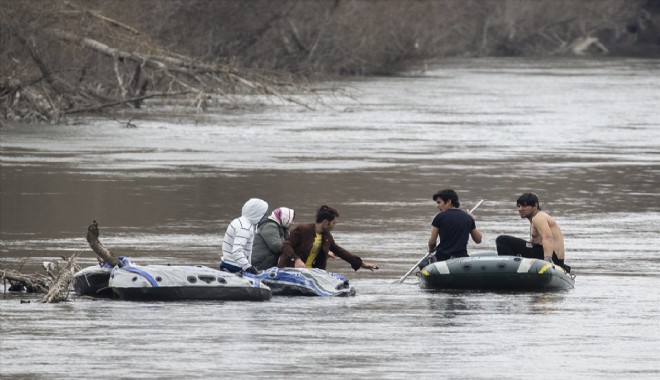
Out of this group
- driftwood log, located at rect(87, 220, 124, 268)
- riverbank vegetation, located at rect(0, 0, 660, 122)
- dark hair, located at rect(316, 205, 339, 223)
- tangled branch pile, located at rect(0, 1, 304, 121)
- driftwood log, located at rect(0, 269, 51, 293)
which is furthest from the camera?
riverbank vegetation, located at rect(0, 0, 660, 122)

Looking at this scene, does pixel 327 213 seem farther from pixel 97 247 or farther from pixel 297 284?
pixel 97 247

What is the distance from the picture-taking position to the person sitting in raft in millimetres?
15062

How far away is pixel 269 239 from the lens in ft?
49.4

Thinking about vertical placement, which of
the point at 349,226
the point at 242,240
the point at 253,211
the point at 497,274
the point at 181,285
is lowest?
the point at 349,226

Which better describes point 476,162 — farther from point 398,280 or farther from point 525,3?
point 525,3

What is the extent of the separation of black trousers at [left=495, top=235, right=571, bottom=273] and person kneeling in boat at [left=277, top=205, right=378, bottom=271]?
4.76 feet

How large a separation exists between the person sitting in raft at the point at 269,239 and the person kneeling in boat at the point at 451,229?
1.45m

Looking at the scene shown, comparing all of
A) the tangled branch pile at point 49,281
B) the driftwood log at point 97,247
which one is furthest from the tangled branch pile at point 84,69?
the driftwood log at point 97,247

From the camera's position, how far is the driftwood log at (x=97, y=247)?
1342cm

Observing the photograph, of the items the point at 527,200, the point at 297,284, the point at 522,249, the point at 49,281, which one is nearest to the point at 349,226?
the point at 522,249

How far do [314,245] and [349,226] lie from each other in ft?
19.0

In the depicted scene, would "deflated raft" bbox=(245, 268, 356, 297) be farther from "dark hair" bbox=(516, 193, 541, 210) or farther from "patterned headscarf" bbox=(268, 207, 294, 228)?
"dark hair" bbox=(516, 193, 541, 210)

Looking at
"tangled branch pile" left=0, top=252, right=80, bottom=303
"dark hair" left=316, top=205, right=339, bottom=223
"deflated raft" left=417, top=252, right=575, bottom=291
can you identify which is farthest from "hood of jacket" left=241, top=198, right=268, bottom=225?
"deflated raft" left=417, top=252, right=575, bottom=291

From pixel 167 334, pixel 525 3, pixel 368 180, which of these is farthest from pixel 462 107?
pixel 525 3
